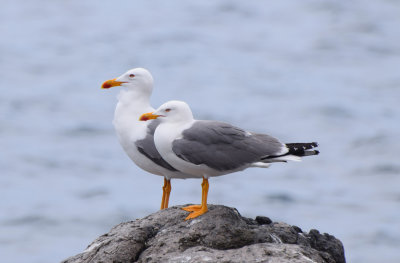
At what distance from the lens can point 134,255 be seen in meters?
7.72

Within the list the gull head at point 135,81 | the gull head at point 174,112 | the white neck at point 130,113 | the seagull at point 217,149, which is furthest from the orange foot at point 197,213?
the gull head at point 135,81

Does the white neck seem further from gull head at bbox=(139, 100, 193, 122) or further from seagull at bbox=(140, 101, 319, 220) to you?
seagull at bbox=(140, 101, 319, 220)

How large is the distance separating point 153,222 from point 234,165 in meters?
0.89

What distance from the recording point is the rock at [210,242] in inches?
281

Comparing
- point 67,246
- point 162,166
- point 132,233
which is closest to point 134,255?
point 132,233

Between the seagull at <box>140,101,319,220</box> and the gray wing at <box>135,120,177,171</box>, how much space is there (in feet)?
3.41

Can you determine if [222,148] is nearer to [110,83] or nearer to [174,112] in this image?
[174,112]

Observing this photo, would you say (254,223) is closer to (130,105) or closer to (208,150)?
(208,150)

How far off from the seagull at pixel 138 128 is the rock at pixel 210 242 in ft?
4.32

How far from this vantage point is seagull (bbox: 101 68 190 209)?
9.55m

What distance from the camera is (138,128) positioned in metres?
9.80

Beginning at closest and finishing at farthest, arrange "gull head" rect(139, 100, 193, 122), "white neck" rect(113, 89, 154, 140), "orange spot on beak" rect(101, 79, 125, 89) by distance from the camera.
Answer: "gull head" rect(139, 100, 193, 122) → "white neck" rect(113, 89, 154, 140) → "orange spot on beak" rect(101, 79, 125, 89)

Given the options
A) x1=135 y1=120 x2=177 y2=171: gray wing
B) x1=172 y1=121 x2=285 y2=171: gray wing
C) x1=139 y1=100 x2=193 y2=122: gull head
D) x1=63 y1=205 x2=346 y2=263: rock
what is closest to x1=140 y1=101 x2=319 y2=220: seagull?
x1=172 y1=121 x2=285 y2=171: gray wing

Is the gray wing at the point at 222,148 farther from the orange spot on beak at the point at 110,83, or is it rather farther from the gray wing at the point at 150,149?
the orange spot on beak at the point at 110,83
